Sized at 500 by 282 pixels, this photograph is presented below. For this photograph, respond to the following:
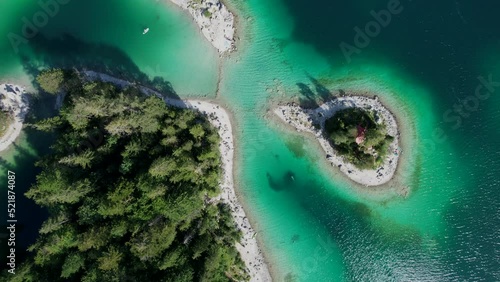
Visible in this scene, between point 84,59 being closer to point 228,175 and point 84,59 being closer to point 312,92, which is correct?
point 228,175

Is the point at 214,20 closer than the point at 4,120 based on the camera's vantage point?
No

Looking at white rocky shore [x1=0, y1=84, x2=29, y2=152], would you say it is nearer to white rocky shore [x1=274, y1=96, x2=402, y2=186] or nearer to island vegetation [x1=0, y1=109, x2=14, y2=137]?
island vegetation [x1=0, y1=109, x2=14, y2=137]

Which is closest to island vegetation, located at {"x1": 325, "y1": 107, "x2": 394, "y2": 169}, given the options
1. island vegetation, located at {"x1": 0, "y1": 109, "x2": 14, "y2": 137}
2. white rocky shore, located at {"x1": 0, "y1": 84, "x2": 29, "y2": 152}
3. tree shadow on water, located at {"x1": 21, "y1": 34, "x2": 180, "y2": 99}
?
tree shadow on water, located at {"x1": 21, "y1": 34, "x2": 180, "y2": 99}

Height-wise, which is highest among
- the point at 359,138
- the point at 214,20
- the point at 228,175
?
the point at 214,20

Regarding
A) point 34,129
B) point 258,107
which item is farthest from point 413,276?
point 34,129

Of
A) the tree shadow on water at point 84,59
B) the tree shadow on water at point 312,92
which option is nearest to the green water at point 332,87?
the tree shadow on water at point 84,59

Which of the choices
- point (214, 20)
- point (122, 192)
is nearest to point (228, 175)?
point (122, 192)
